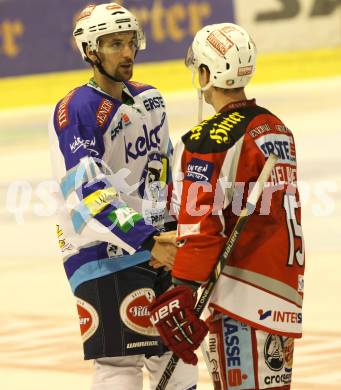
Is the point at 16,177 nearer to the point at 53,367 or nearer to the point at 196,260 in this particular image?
the point at 53,367

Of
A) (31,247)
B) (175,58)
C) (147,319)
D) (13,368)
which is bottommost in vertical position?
(175,58)

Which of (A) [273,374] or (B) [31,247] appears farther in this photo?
(B) [31,247]

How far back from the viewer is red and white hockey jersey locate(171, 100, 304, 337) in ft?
10.7

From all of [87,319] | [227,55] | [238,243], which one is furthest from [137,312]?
[227,55]

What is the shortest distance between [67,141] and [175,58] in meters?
13.3

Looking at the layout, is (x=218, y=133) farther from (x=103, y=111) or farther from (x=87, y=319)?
(x=87, y=319)

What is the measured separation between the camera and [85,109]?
3936 mm

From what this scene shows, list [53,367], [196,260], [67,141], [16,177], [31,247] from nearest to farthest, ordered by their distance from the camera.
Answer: [196,260] → [67,141] → [53,367] → [31,247] → [16,177]

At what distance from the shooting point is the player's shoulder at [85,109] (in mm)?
3928

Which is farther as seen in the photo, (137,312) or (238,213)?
(137,312)

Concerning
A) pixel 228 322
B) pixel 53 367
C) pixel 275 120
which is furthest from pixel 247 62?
pixel 53 367

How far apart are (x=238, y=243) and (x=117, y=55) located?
1.03 m

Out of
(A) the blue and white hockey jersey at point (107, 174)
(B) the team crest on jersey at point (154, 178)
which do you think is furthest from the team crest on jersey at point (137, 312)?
(B) the team crest on jersey at point (154, 178)

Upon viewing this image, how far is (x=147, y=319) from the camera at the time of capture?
4.05 m
